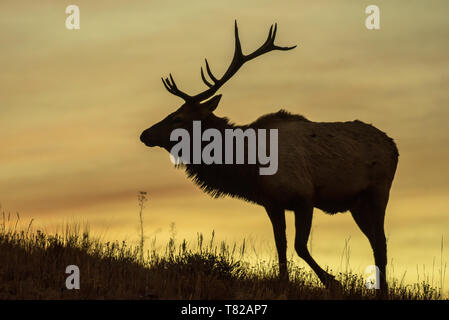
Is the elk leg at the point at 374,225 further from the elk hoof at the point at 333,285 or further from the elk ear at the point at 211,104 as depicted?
the elk ear at the point at 211,104

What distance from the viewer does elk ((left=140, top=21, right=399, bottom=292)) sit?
10.6 metres

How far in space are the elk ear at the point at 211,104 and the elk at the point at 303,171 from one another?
0.01 meters

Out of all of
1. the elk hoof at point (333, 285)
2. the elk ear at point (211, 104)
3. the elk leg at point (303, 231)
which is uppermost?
the elk ear at point (211, 104)

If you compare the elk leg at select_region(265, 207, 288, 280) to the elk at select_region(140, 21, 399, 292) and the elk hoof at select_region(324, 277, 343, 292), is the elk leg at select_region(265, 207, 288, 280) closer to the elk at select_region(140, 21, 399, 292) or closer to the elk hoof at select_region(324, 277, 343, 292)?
the elk at select_region(140, 21, 399, 292)

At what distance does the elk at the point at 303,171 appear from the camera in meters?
10.6

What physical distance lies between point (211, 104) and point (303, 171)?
1680mm

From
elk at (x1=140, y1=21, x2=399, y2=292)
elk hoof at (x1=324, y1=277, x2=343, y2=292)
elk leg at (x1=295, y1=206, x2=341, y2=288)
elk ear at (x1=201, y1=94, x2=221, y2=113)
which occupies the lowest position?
elk hoof at (x1=324, y1=277, x2=343, y2=292)

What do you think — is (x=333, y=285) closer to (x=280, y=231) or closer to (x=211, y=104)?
(x=280, y=231)

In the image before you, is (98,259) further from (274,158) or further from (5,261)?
(274,158)

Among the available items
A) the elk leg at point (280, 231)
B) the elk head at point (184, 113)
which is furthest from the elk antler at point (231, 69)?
the elk leg at point (280, 231)

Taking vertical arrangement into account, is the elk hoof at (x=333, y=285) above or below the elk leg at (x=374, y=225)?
below

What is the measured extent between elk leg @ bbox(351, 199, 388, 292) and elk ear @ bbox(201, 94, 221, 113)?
2794 millimetres

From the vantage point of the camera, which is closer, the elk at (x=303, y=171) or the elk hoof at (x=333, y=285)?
the elk hoof at (x=333, y=285)

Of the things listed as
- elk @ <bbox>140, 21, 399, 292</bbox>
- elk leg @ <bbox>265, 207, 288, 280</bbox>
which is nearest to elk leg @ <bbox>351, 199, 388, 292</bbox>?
elk @ <bbox>140, 21, 399, 292</bbox>
